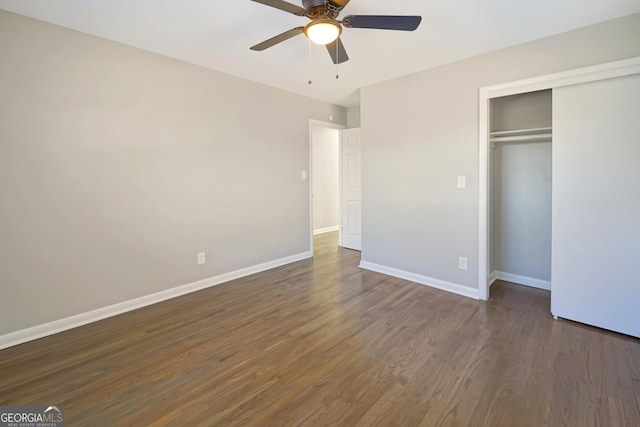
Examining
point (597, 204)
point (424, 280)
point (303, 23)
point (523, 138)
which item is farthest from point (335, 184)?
point (597, 204)

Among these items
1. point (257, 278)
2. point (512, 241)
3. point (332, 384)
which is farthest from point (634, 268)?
point (257, 278)

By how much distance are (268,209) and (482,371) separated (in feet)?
9.89

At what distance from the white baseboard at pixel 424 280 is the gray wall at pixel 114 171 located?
1568 millimetres

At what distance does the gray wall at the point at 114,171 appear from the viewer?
2.29m

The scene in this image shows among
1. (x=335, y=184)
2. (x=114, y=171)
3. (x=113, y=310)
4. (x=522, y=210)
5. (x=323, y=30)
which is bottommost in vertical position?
(x=113, y=310)

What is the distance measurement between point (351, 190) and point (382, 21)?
3.51 metres

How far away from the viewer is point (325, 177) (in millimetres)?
6820

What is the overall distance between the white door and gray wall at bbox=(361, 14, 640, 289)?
1.06 metres

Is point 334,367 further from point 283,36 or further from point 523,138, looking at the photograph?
point 523,138

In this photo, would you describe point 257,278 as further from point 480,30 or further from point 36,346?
point 480,30

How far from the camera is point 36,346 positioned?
227 cm

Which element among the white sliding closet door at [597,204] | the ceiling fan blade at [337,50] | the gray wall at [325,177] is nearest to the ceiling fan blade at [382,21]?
the ceiling fan blade at [337,50]

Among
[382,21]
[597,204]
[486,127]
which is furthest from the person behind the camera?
[486,127]

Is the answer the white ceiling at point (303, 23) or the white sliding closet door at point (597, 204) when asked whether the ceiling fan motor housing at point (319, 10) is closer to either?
the white ceiling at point (303, 23)
